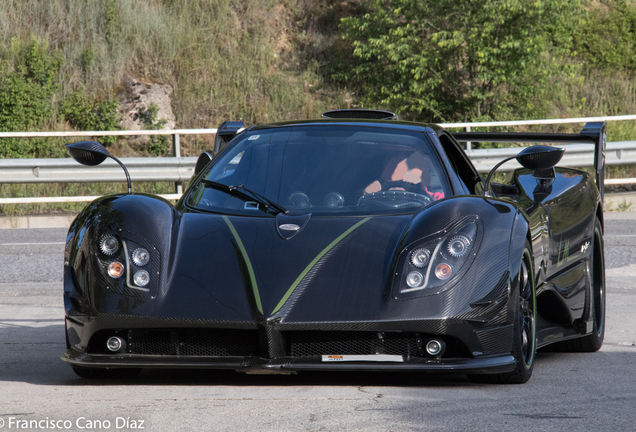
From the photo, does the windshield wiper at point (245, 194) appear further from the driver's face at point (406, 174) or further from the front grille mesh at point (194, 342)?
the front grille mesh at point (194, 342)

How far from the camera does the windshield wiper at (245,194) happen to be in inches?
178

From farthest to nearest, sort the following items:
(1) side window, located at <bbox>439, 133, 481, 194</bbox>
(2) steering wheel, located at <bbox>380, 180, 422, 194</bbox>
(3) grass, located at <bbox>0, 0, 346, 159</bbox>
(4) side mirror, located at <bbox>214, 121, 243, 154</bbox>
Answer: (3) grass, located at <bbox>0, 0, 346, 159</bbox>
(4) side mirror, located at <bbox>214, 121, 243, 154</bbox>
(1) side window, located at <bbox>439, 133, 481, 194</bbox>
(2) steering wheel, located at <bbox>380, 180, 422, 194</bbox>

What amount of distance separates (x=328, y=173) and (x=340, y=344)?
1231 mm

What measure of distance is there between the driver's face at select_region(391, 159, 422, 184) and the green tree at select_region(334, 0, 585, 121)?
44.6 ft

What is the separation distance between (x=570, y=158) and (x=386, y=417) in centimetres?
1154

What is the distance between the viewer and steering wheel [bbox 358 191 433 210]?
455 cm

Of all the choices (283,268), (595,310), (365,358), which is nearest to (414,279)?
(365,358)

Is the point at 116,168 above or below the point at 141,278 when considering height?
below

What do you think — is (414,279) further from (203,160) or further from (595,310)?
(203,160)

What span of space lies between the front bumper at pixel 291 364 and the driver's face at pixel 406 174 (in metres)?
1.17

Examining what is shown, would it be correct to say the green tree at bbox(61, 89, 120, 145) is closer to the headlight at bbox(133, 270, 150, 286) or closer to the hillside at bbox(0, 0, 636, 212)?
the hillside at bbox(0, 0, 636, 212)

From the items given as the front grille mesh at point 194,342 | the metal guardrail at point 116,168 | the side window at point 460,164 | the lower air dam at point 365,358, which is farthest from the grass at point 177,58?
the lower air dam at point 365,358

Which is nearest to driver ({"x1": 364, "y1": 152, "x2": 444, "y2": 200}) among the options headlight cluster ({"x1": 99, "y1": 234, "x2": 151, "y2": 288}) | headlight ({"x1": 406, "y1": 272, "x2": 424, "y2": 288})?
headlight ({"x1": 406, "y1": 272, "x2": 424, "y2": 288})

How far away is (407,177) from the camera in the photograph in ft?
15.5
